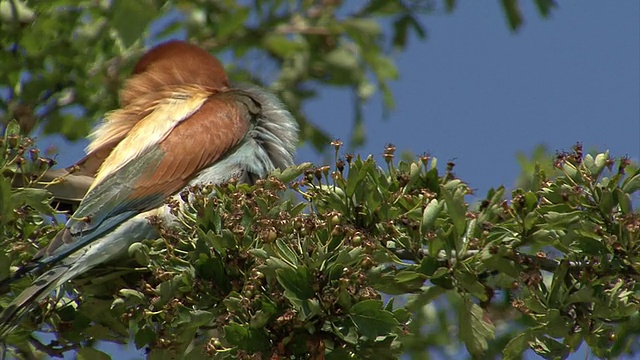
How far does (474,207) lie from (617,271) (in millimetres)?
462

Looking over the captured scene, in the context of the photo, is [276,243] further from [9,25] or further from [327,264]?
[9,25]

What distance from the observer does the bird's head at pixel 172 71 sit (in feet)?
15.5

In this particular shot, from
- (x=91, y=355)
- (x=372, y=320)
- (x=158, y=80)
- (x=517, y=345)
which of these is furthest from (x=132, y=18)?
Result: (x=517, y=345)

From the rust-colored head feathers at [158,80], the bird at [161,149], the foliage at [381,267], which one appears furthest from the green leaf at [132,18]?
the foliage at [381,267]

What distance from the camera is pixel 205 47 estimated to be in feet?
18.2

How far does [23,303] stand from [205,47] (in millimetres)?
2626

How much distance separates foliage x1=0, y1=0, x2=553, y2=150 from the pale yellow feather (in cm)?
41

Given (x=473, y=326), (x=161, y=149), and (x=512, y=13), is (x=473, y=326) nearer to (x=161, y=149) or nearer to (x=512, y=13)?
(x=512, y=13)

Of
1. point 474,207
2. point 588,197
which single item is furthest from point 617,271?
point 474,207

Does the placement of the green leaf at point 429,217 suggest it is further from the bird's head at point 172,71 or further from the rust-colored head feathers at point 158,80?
the bird's head at point 172,71

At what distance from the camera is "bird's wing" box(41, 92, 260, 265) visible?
387cm

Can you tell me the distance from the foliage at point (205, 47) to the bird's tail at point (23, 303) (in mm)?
1805

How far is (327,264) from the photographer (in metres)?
2.67

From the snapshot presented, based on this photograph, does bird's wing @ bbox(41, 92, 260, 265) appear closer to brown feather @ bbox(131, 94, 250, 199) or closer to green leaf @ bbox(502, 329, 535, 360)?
brown feather @ bbox(131, 94, 250, 199)
